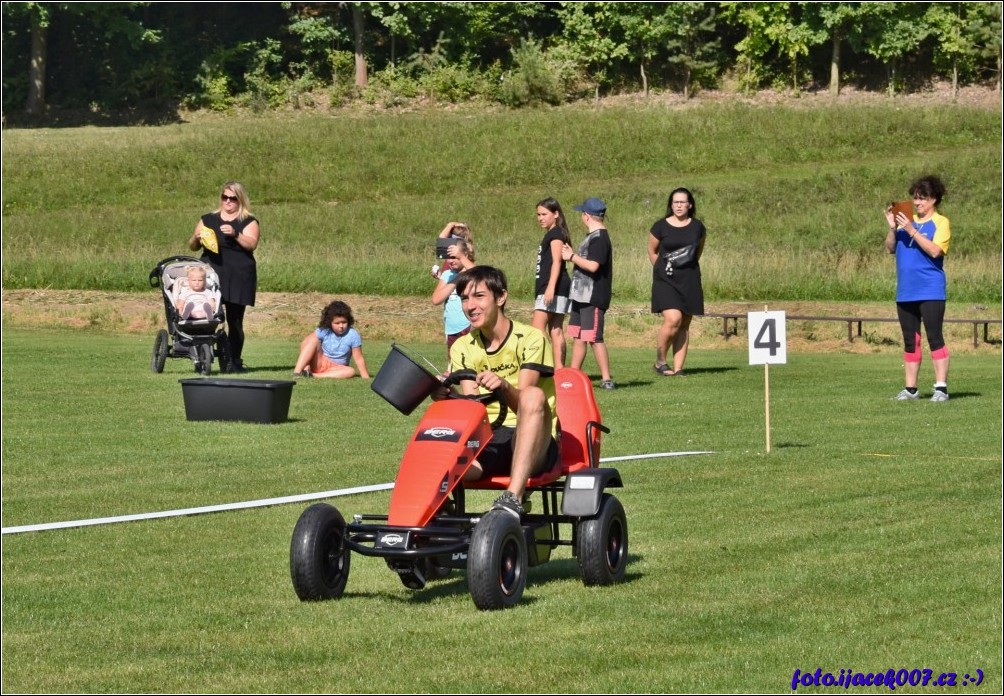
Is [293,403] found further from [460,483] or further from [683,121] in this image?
[683,121]

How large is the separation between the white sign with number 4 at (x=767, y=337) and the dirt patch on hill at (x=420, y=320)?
11.3m

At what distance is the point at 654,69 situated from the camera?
219ft

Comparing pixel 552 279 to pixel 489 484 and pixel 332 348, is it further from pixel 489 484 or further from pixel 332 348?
pixel 489 484

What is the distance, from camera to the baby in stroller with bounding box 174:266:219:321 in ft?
64.6

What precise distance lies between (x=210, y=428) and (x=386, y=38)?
109 ft

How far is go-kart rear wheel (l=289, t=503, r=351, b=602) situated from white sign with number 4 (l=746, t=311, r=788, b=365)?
21.3 feet

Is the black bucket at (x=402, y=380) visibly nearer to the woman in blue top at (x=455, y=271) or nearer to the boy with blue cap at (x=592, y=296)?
the woman in blue top at (x=455, y=271)

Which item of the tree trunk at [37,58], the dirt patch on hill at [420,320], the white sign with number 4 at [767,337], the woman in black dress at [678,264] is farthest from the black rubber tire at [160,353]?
the tree trunk at [37,58]

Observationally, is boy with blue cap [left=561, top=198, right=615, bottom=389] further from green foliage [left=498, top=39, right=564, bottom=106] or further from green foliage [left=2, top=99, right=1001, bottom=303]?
green foliage [left=498, top=39, right=564, bottom=106]

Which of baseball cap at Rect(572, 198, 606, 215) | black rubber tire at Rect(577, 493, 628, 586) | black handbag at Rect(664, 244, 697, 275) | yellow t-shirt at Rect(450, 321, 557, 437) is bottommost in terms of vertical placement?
black rubber tire at Rect(577, 493, 628, 586)

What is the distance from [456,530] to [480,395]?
36.7 inches

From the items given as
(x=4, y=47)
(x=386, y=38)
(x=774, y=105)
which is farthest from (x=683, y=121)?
(x=4, y=47)

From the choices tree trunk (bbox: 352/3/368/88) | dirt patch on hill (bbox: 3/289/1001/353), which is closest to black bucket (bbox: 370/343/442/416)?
dirt patch on hill (bbox: 3/289/1001/353)

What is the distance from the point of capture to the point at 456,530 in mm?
8523
